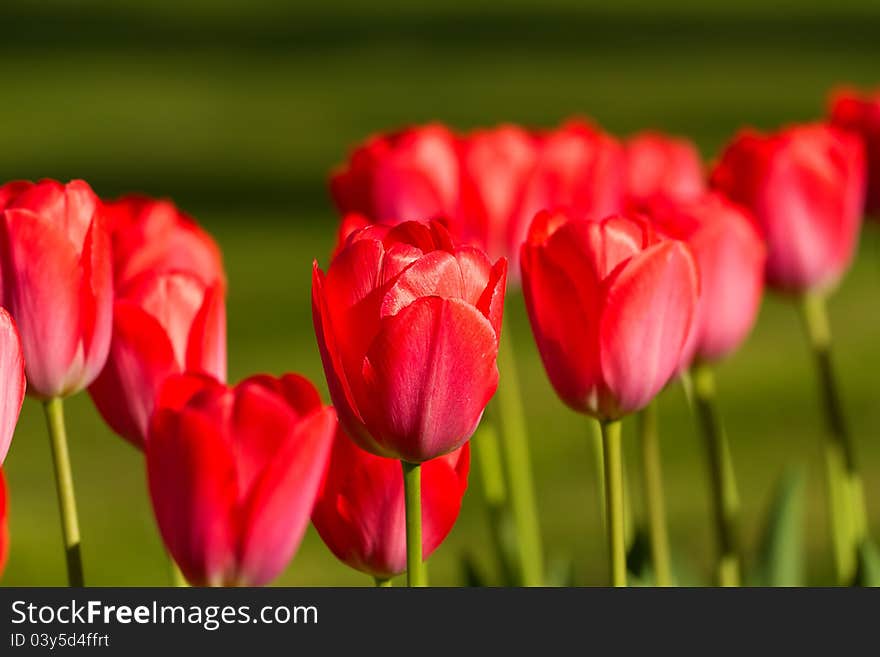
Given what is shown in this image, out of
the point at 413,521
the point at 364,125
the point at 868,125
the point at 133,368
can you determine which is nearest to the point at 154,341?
the point at 133,368

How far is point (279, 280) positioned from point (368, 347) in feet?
7.22

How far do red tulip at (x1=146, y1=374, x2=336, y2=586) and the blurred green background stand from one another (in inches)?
42.5

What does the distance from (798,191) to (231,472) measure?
37 cm

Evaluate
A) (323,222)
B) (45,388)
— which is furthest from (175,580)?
(323,222)

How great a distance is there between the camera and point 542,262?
45 centimetres

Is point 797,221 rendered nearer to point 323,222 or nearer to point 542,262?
point 542,262

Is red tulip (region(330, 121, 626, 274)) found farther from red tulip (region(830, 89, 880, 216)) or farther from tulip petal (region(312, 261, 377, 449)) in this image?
tulip petal (region(312, 261, 377, 449))

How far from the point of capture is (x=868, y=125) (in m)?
0.76

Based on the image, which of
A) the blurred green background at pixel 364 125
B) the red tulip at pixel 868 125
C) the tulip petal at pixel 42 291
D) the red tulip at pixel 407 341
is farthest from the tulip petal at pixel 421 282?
the blurred green background at pixel 364 125

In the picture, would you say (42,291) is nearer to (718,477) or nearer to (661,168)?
(718,477)

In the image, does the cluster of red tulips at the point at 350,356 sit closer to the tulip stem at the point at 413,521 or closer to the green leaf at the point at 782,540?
the tulip stem at the point at 413,521

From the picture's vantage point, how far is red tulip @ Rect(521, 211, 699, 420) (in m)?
0.44

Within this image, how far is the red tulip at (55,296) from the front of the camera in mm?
418

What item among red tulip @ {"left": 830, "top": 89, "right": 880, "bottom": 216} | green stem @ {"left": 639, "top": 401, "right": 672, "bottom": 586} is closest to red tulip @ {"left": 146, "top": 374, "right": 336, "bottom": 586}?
green stem @ {"left": 639, "top": 401, "right": 672, "bottom": 586}
